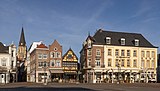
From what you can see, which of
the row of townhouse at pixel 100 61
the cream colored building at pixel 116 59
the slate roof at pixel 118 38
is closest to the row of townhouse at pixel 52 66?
the row of townhouse at pixel 100 61

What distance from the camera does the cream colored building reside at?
67125 mm

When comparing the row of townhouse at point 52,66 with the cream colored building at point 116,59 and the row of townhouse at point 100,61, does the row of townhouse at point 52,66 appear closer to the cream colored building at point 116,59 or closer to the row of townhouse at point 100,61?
the row of townhouse at point 100,61

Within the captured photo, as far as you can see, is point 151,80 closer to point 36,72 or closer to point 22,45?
point 36,72

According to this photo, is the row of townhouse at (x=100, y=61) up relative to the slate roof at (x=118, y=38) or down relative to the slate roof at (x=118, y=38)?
down

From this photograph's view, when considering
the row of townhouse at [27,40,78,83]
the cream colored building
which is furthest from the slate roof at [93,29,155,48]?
the row of townhouse at [27,40,78,83]

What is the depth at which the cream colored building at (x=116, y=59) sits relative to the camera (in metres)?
67.1

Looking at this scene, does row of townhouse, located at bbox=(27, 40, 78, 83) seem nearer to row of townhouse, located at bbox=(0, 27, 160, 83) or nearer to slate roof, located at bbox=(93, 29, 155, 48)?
row of townhouse, located at bbox=(0, 27, 160, 83)

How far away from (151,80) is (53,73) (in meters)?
23.8

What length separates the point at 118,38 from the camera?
233 ft

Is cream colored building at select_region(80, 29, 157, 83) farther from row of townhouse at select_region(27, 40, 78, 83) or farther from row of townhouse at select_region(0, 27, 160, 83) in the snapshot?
row of townhouse at select_region(27, 40, 78, 83)

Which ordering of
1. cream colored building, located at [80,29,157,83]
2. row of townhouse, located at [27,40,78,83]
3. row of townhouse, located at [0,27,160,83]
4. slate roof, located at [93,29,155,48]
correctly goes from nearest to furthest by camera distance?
row of townhouse, located at [0,27,160,83] < cream colored building, located at [80,29,157,83] < slate roof, located at [93,29,155,48] < row of townhouse, located at [27,40,78,83]

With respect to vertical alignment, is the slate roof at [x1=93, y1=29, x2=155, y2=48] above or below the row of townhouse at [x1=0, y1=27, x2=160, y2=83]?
above

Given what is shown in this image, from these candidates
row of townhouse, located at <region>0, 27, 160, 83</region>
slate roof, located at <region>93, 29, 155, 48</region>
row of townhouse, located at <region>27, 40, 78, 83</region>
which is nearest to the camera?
row of townhouse, located at <region>0, 27, 160, 83</region>

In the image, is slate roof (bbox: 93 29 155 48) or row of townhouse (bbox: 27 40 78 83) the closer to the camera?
slate roof (bbox: 93 29 155 48)
